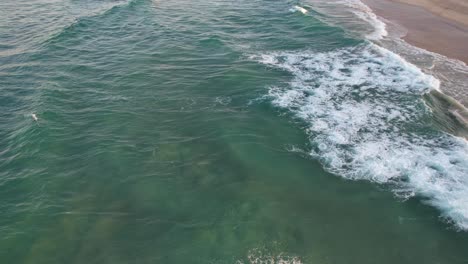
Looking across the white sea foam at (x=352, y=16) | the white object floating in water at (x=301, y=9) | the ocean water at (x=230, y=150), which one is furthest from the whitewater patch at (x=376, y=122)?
the white object floating in water at (x=301, y=9)

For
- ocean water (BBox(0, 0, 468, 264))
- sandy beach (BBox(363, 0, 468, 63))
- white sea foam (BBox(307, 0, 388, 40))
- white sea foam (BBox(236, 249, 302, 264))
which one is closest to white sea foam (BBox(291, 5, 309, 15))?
white sea foam (BBox(307, 0, 388, 40))

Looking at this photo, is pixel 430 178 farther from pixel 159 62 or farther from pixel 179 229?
pixel 159 62

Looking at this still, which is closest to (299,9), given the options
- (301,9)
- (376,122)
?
(301,9)

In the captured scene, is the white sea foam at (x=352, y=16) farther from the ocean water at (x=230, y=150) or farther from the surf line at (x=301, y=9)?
the surf line at (x=301, y=9)

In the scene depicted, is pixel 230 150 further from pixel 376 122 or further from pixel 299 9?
pixel 299 9

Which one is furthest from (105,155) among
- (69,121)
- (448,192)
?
(448,192)

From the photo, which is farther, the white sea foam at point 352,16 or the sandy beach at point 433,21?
the white sea foam at point 352,16
